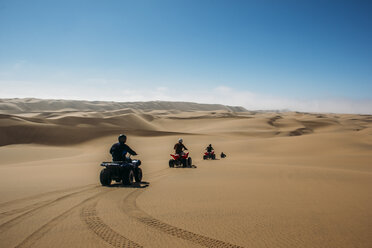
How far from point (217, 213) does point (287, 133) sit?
48175 mm

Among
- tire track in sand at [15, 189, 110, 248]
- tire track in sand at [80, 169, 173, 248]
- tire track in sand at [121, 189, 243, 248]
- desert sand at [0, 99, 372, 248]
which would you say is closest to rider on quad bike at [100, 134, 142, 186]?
desert sand at [0, 99, 372, 248]

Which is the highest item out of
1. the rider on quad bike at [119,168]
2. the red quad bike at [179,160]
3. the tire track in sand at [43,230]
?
the rider on quad bike at [119,168]

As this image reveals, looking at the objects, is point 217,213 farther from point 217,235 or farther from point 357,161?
point 357,161

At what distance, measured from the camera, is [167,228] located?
4.70m

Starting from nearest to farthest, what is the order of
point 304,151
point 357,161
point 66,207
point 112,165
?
point 66,207 < point 112,165 < point 357,161 < point 304,151

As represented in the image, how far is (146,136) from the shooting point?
126ft

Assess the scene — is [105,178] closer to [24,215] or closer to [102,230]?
[24,215]

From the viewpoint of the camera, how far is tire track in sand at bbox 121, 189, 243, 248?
162 inches

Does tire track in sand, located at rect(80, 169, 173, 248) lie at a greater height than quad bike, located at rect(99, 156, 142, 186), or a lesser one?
lesser

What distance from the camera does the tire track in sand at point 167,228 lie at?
4109 millimetres

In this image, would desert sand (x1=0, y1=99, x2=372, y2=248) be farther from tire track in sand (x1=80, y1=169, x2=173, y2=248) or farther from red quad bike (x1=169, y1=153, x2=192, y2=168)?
red quad bike (x1=169, y1=153, x2=192, y2=168)

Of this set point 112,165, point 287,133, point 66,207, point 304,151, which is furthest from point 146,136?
point 66,207

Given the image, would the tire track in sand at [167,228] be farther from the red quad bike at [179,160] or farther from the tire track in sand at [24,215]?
the red quad bike at [179,160]

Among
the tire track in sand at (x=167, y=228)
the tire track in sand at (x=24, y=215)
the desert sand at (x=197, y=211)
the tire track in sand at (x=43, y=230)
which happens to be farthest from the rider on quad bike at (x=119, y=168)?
the tire track in sand at (x=43, y=230)
